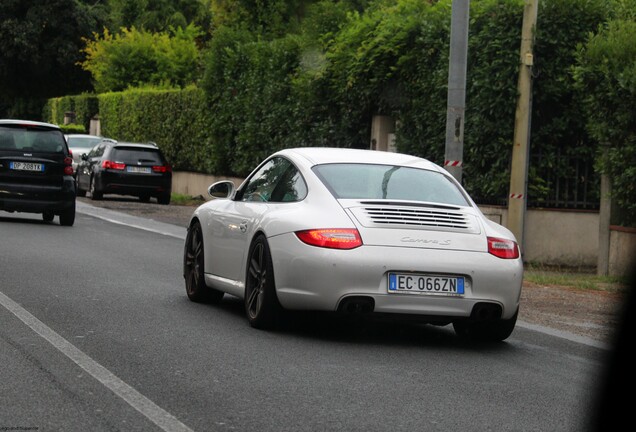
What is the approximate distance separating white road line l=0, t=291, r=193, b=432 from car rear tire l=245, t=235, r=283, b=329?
4.95 ft

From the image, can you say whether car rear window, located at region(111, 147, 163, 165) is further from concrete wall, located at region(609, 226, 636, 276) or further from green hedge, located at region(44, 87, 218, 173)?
concrete wall, located at region(609, 226, 636, 276)

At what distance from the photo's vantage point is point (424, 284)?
9.30 m

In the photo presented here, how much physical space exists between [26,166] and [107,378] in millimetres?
15005

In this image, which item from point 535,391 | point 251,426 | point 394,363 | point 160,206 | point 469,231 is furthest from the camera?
point 160,206

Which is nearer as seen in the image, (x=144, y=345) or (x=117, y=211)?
(x=144, y=345)

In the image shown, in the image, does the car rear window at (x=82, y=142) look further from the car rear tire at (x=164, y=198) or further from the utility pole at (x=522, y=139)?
the utility pole at (x=522, y=139)

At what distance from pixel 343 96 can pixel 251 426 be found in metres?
19.0

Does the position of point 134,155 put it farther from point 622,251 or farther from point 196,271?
point 196,271

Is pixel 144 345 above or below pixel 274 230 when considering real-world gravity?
below

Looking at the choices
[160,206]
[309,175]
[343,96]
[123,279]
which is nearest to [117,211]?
[160,206]

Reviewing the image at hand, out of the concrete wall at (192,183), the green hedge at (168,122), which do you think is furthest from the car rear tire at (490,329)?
the concrete wall at (192,183)

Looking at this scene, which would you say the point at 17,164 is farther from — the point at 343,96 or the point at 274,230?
the point at 274,230

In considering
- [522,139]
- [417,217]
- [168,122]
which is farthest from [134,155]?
[417,217]

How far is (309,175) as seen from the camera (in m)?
10.2
